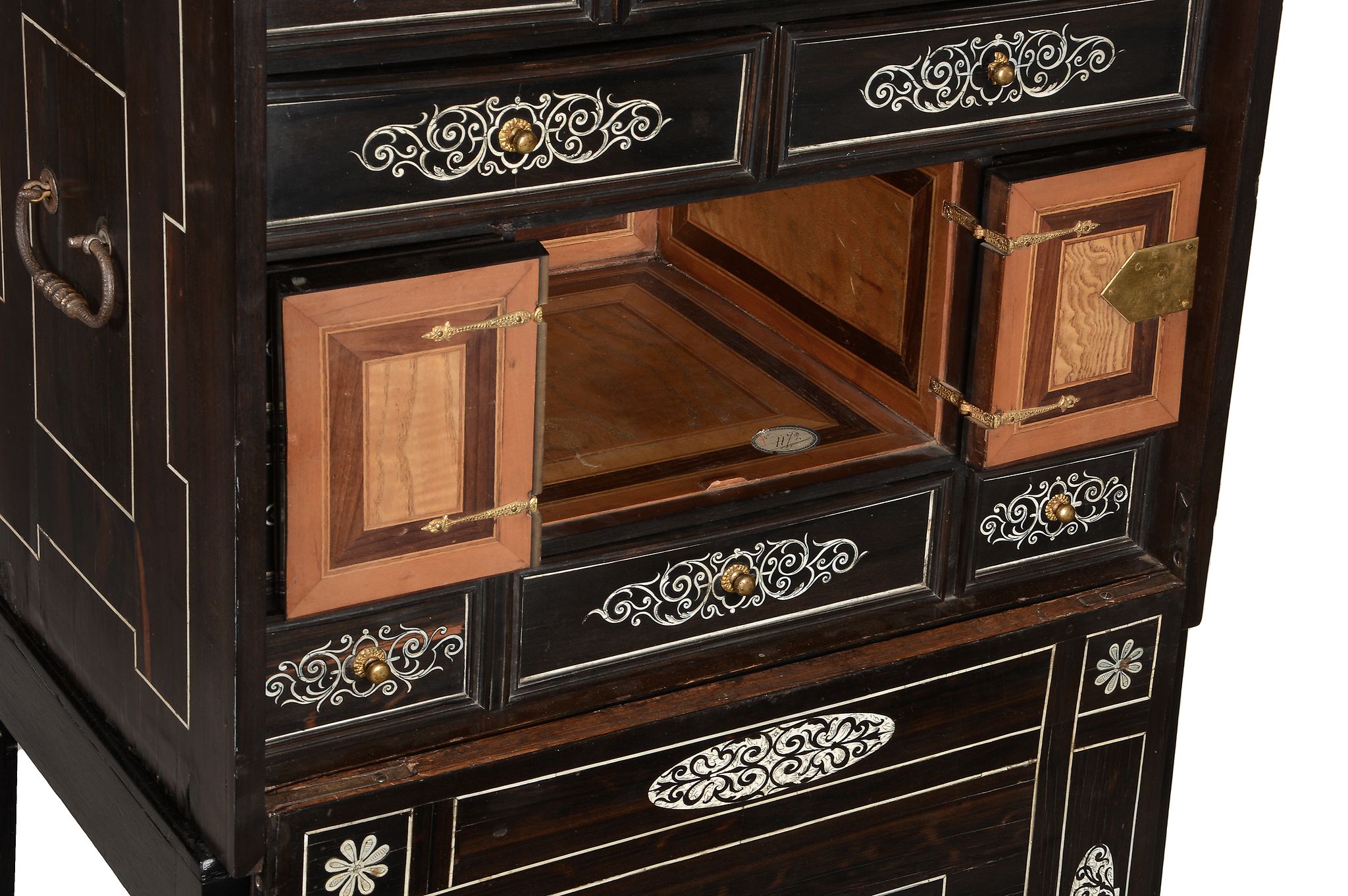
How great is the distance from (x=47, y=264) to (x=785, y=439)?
36.8 inches

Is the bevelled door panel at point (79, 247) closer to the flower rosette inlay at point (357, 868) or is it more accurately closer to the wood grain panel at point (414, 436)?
the wood grain panel at point (414, 436)

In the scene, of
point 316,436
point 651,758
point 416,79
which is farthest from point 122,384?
point 651,758

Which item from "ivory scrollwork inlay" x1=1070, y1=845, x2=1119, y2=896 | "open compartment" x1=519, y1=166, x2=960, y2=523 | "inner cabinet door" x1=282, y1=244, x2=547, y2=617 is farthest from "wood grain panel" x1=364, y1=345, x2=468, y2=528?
"ivory scrollwork inlay" x1=1070, y1=845, x2=1119, y2=896

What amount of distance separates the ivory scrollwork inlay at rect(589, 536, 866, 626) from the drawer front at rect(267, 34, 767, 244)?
50cm

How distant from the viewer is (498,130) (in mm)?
2371

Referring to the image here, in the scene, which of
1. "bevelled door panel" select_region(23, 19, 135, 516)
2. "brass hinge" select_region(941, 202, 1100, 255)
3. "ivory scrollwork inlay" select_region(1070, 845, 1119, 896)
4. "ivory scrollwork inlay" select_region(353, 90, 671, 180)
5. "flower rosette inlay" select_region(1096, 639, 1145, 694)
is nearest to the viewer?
"ivory scrollwork inlay" select_region(353, 90, 671, 180)

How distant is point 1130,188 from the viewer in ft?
9.25

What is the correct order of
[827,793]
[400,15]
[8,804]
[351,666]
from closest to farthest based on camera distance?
[400,15] < [351,666] < [827,793] < [8,804]

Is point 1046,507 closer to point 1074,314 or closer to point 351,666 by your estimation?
point 1074,314

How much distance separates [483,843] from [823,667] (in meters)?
0.48

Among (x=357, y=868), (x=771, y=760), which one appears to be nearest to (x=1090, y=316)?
(x=771, y=760)

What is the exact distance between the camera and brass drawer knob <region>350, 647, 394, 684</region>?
2570mm

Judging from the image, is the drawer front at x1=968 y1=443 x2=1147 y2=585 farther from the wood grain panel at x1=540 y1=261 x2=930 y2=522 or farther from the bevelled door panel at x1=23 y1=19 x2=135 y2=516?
the bevelled door panel at x1=23 y1=19 x2=135 y2=516

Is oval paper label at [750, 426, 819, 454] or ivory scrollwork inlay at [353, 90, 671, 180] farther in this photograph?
oval paper label at [750, 426, 819, 454]
